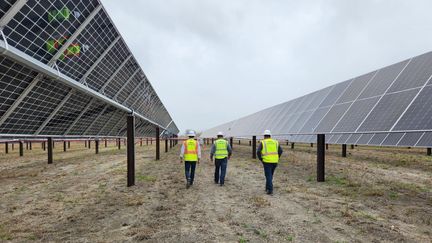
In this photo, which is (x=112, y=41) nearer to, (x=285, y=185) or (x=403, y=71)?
(x=285, y=185)

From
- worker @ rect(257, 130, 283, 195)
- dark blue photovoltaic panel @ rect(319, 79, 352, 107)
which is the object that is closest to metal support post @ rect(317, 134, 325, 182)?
worker @ rect(257, 130, 283, 195)

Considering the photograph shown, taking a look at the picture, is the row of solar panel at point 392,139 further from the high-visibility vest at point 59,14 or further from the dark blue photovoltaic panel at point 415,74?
the high-visibility vest at point 59,14

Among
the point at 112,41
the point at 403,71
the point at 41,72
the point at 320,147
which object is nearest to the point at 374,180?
the point at 320,147

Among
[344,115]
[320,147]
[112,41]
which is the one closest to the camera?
[320,147]

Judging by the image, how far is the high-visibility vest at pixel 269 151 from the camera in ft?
28.3

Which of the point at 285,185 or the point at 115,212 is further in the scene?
the point at 285,185

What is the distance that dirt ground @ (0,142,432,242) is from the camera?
4.88 metres

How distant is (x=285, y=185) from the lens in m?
9.57

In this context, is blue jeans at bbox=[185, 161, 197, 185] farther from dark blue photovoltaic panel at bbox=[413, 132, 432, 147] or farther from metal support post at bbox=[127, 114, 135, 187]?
dark blue photovoltaic panel at bbox=[413, 132, 432, 147]

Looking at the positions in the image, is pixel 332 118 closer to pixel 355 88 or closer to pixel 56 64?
pixel 355 88

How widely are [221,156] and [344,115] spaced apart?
33.7 ft

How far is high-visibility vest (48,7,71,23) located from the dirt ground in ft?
20.6

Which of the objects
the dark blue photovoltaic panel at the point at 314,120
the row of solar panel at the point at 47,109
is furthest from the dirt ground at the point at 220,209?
the dark blue photovoltaic panel at the point at 314,120

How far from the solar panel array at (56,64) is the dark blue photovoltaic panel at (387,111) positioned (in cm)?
1382
